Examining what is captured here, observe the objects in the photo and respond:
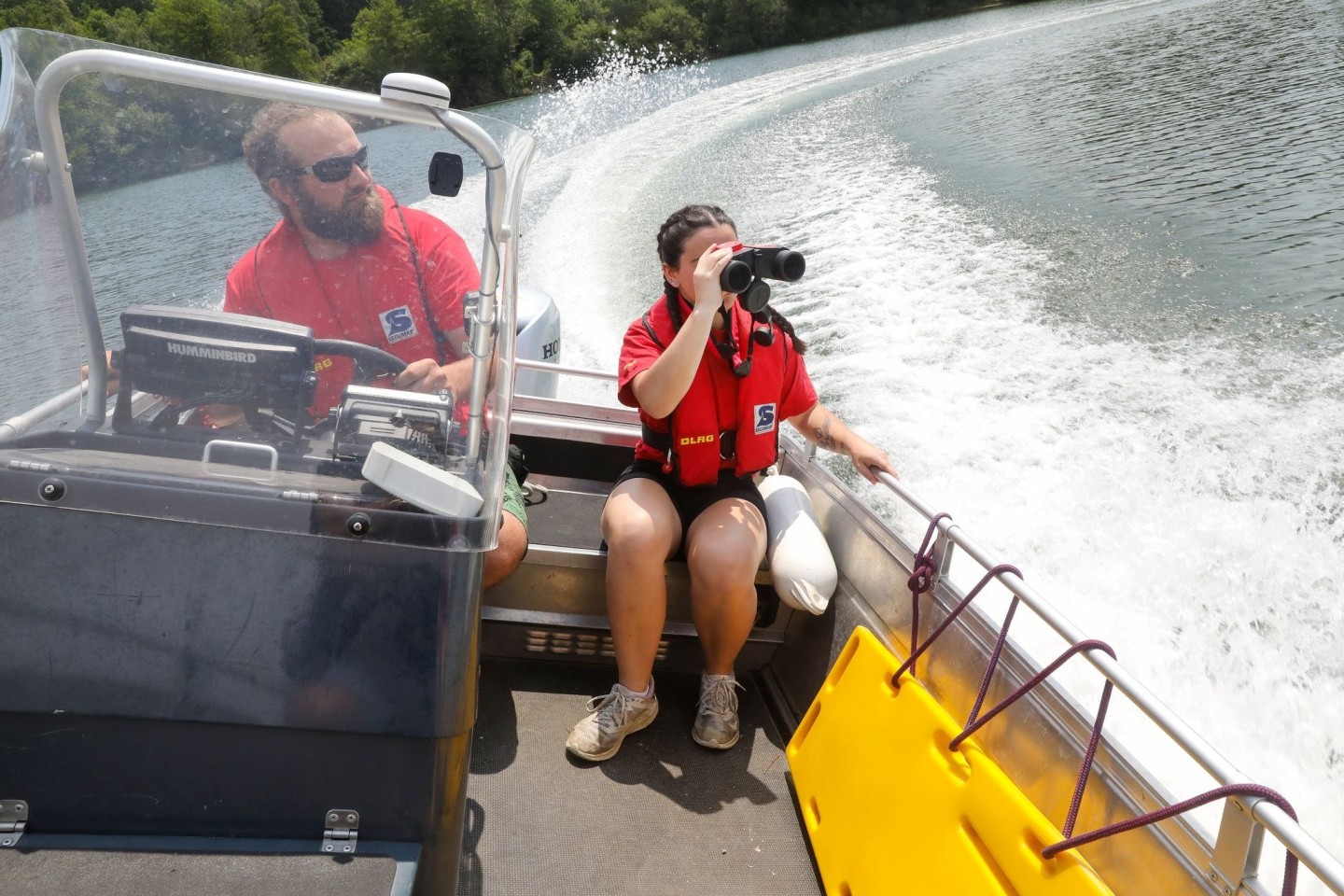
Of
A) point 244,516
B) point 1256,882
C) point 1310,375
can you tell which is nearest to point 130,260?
point 244,516

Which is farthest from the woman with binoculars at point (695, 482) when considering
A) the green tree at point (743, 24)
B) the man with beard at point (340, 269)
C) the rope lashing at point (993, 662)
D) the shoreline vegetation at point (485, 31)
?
the green tree at point (743, 24)

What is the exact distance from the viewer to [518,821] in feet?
6.72

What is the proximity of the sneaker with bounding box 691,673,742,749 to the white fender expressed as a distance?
0.25 meters

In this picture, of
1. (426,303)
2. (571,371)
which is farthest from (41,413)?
(571,371)

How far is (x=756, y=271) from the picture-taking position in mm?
2033

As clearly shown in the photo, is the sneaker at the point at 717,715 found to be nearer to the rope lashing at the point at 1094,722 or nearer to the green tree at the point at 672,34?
the rope lashing at the point at 1094,722

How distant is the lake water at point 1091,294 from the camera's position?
116 inches

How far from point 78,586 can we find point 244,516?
21 cm

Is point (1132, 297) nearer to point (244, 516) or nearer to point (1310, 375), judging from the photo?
point (1310, 375)

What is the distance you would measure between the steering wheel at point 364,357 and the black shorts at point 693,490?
3.30 ft

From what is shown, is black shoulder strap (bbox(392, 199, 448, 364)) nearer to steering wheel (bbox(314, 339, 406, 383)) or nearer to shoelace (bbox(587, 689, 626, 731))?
steering wheel (bbox(314, 339, 406, 383))

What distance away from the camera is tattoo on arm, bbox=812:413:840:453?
2432mm

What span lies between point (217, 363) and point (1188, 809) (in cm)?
138

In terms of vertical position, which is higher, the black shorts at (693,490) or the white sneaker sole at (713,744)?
the black shorts at (693,490)
